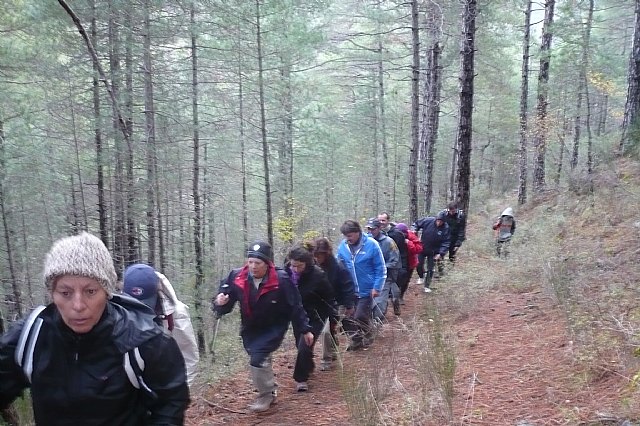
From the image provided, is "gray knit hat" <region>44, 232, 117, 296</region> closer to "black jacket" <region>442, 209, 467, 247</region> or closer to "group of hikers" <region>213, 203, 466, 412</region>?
"group of hikers" <region>213, 203, 466, 412</region>

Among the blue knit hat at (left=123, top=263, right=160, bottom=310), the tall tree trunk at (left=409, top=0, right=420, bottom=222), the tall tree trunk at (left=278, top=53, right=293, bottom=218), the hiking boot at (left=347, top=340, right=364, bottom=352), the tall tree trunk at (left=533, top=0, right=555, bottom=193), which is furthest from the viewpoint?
the tall tree trunk at (left=278, top=53, right=293, bottom=218)

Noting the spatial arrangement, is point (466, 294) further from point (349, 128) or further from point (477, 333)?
point (349, 128)

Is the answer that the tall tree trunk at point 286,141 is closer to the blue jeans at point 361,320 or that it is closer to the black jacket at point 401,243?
the black jacket at point 401,243

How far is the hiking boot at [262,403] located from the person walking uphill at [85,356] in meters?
3.87

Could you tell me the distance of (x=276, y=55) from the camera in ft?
63.7

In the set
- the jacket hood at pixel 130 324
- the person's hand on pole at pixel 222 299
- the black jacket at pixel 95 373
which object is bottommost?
the person's hand on pole at pixel 222 299

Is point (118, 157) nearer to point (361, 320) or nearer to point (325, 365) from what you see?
point (361, 320)

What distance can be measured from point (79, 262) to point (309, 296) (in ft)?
15.4

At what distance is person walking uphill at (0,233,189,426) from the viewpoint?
6.87 feet

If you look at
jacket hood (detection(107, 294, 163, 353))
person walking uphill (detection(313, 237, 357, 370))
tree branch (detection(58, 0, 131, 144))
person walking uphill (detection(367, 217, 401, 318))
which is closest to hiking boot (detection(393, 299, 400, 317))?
person walking uphill (detection(367, 217, 401, 318))

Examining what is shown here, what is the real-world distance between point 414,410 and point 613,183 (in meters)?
8.87

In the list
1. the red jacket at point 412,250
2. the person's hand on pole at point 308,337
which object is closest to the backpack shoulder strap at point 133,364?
the person's hand on pole at point 308,337

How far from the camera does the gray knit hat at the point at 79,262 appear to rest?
6.96ft

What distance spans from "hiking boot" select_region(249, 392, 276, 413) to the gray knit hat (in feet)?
13.3
